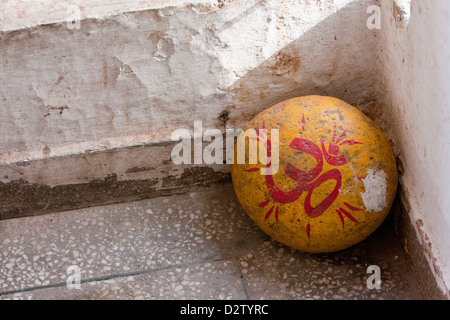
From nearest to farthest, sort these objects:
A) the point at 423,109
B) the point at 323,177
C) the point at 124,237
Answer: the point at 423,109 < the point at 323,177 < the point at 124,237

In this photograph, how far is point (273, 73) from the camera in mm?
3213

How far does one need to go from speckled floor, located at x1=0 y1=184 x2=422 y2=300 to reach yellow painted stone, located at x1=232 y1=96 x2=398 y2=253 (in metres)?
0.21

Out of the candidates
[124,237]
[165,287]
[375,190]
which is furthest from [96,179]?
[375,190]

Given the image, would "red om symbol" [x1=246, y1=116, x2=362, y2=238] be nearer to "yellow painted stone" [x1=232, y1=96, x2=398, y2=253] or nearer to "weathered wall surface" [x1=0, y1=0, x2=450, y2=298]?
"yellow painted stone" [x1=232, y1=96, x2=398, y2=253]

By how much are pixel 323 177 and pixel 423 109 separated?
0.55m

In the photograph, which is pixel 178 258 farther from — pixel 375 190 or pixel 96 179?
pixel 375 190

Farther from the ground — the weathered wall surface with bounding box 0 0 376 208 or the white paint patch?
the weathered wall surface with bounding box 0 0 376 208

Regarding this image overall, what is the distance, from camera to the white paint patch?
2.85 m

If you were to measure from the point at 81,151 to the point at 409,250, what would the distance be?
185 centimetres

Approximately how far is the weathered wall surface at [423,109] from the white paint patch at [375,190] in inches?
6.5

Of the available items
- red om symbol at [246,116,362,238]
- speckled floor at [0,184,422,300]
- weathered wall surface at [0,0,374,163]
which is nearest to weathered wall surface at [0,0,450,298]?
weathered wall surface at [0,0,374,163]

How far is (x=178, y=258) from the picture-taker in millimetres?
3232

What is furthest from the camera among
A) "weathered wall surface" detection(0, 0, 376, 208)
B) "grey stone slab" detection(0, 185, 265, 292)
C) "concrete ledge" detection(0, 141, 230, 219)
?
"concrete ledge" detection(0, 141, 230, 219)

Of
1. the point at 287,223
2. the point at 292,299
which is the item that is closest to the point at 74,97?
the point at 287,223
